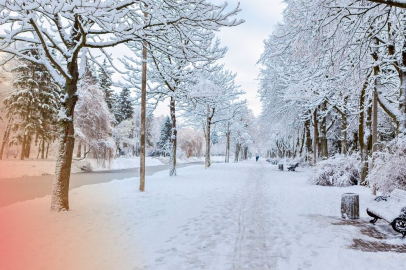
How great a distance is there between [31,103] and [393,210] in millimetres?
31626

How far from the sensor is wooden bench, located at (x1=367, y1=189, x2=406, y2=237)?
572 cm

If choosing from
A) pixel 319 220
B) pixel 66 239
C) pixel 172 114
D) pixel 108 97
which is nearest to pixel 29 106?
pixel 108 97

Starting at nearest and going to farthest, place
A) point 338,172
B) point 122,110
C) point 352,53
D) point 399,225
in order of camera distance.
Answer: point 399,225
point 352,53
point 338,172
point 122,110

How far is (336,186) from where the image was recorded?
562 inches

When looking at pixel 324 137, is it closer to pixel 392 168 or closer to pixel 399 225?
pixel 392 168

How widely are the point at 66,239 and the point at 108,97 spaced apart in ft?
128

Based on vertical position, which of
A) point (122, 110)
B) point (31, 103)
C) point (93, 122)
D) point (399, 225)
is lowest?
point (399, 225)

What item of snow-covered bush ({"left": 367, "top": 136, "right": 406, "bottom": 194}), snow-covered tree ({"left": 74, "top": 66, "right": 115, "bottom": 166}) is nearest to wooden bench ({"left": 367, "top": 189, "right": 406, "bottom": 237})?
snow-covered bush ({"left": 367, "top": 136, "right": 406, "bottom": 194})

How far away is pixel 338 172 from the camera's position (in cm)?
1456

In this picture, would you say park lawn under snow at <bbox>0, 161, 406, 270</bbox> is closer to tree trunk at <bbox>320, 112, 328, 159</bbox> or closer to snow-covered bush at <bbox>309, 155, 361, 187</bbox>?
snow-covered bush at <bbox>309, 155, 361, 187</bbox>

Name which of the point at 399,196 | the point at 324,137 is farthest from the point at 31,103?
the point at 399,196

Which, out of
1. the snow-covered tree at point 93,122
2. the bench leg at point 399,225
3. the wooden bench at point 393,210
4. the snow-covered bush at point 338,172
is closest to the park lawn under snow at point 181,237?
the bench leg at point 399,225

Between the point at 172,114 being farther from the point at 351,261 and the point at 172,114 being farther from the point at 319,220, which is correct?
the point at 351,261

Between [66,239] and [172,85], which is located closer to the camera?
[66,239]
